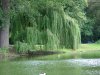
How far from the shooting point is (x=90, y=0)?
65750 millimetres

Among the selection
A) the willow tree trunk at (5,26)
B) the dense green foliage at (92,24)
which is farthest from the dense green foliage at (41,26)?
the dense green foliage at (92,24)

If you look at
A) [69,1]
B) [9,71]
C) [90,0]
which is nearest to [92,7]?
[90,0]

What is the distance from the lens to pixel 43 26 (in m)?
35.9

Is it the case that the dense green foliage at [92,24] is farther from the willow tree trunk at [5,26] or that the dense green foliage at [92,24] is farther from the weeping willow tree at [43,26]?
the willow tree trunk at [5,26]

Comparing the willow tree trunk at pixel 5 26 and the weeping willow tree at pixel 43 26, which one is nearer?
the willow tree trunk at pixel 5 26

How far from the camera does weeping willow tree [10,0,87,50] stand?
115 ft

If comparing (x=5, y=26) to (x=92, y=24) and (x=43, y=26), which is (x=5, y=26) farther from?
(x=92, y=24)

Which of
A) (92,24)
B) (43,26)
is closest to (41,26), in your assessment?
(43,26)

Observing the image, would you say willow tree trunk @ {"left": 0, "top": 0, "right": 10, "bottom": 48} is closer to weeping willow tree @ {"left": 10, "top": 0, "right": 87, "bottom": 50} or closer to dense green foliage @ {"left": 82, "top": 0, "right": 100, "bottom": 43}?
weeping willow tree @ {"left": 10, "top": 0, "right": 87, "bottom": 50}

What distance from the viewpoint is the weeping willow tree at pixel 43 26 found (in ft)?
115

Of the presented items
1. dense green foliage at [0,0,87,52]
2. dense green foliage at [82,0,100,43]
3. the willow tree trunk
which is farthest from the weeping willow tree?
dense green foliage at [82,0,100,43]

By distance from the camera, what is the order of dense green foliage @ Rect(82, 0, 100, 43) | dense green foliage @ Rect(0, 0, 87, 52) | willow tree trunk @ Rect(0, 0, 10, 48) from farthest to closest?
1. dense green foliage @ Rect(82, 0, 100, 43)
2. dense green foliage @ Rect(0, 0, 87, 52)
3. willow tree trunk @ Rect(0, 0, 10, 48)

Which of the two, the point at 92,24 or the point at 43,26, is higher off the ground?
the point at 43,26

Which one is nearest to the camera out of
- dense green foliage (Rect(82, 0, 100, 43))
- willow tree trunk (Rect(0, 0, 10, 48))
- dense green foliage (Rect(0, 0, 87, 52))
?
willow tree trunk (Rect(0, 0, 10, 48))
